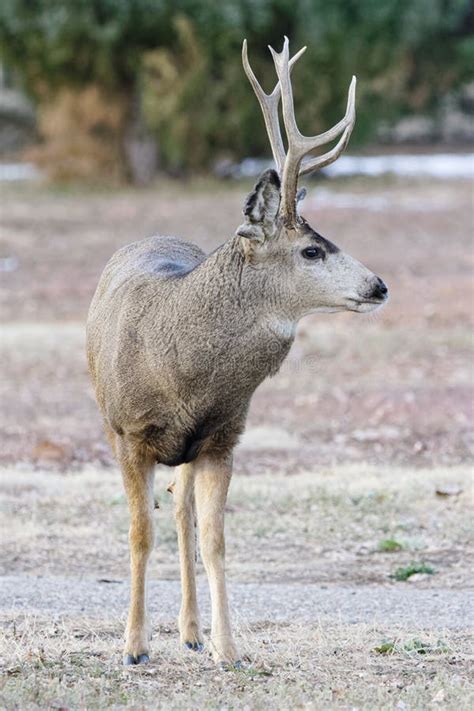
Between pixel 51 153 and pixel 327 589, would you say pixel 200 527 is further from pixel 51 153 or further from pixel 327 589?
pixel 51 153

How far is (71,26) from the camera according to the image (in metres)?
Result: 35.5

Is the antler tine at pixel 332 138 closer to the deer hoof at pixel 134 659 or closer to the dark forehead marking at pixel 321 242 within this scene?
the dark forehead marking at pixel 321 242

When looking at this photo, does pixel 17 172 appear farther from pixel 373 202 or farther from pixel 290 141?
pixel 290 141

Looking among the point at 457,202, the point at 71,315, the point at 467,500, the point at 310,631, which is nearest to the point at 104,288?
the point at 310,631

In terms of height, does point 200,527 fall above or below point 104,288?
below

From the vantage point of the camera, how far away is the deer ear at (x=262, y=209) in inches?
277

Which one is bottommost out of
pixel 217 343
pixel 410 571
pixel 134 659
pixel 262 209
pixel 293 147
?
pixel 410 571

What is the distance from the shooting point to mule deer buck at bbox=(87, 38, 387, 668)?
7195 millimetres

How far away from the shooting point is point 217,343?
7.27m

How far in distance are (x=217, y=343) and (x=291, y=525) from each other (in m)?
3.91

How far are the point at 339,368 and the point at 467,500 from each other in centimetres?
564

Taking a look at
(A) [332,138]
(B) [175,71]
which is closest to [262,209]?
(A) [332,138]

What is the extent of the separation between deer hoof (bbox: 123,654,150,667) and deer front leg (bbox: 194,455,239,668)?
32 centimetres

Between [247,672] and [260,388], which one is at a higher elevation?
[247,672]
